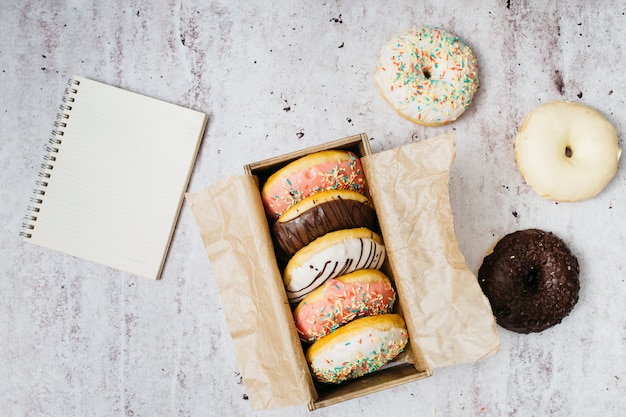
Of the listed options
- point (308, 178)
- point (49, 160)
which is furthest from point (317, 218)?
point (49, 160)

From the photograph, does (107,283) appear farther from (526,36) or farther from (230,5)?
(526,36)

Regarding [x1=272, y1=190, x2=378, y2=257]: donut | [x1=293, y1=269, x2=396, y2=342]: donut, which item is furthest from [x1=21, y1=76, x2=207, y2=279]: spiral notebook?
[x1=293, y1=269, x2=396, y2=342]: donut

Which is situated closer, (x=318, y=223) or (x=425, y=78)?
(x=318, y=223)

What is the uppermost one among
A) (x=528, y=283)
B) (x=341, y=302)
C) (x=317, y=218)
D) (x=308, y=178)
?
Answer: (x=308, y=178)

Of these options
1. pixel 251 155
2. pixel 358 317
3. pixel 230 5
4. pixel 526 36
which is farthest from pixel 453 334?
pixel 230 5

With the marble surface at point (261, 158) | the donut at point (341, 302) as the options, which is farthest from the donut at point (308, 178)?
the marble surface at point (261, 158)

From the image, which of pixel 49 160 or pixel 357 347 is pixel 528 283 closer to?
pixel 357 347
